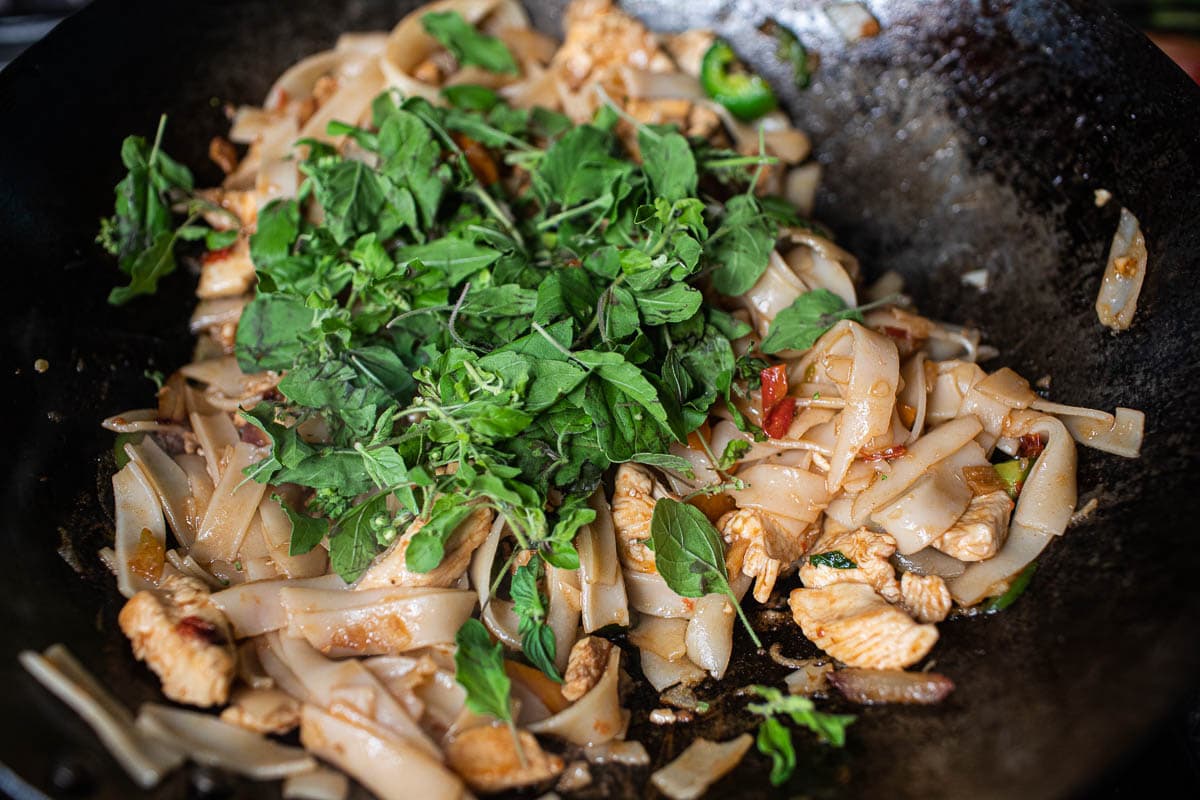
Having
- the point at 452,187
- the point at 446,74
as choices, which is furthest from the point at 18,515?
the point at 446,74

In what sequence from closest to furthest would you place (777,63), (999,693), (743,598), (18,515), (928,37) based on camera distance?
(999,693), (18,515), (743,598), (928,37), (777,63)

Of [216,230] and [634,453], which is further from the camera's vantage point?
[216,230]

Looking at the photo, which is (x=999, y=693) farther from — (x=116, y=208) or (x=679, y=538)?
(x=116, y=208)

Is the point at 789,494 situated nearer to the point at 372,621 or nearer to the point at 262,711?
the point at 372,621

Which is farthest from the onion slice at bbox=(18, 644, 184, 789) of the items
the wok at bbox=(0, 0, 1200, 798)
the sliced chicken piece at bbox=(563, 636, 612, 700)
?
the sliced chicken piece at bbox=(563, 636, 612, 700)

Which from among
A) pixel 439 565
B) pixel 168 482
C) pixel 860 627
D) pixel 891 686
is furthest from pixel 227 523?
A: pixel 891 686

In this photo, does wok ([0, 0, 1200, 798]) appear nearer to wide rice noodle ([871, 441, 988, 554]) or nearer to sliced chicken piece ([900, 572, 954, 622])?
sliced chicken piece ([900, 572, 954, 622])
